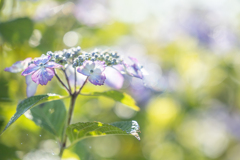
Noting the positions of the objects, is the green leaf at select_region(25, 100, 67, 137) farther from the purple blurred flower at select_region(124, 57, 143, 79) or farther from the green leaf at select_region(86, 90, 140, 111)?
the purple blurred flower at select_region(124, 57, 143, 79)

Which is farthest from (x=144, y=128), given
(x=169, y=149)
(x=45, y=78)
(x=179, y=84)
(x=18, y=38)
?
(x=45, y=78)

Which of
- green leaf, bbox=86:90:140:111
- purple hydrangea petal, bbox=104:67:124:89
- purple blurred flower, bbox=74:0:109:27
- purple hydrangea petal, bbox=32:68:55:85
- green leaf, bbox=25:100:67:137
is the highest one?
purple hydrangea petal, bbox=32:68:55:85

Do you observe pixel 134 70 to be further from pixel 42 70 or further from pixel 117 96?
pixel 42 70

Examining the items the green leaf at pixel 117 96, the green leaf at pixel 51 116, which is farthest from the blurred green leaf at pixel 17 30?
the green leaf at pixel 117 96

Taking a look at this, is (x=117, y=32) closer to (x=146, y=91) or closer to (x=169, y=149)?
(x=146, y=91)

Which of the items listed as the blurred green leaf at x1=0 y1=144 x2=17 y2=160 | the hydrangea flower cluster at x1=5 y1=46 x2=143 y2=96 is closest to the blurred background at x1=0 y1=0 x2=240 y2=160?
the blurred green leaf at x1=0 y1=144 x2=17 y2=160

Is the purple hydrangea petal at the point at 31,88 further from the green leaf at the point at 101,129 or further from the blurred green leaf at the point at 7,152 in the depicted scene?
the blurred green leaf at the point at 7,152

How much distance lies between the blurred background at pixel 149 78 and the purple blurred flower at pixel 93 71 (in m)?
0.32

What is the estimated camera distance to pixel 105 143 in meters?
1.46

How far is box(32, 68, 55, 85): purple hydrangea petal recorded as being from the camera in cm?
54

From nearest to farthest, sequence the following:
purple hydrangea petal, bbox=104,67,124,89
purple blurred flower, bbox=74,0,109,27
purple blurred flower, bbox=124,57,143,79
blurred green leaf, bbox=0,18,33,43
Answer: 1. purple blurred flower, bbox=124,57,143,79
2. purple hydrangea petal, bbox=104,67,124,89
3. blurred green leaf, bbox=0,18,33,43
4. purple blurred flower, bbox=74,0,109,27

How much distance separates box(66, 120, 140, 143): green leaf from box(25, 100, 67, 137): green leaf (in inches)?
4.2

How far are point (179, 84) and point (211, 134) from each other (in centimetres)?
50

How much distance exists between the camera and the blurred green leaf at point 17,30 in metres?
1.03
